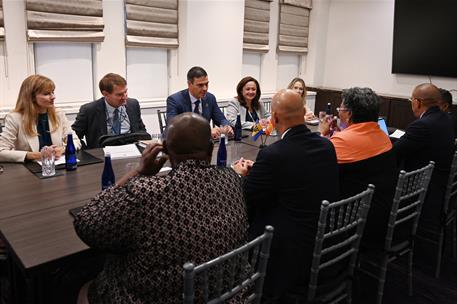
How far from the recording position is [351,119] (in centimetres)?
242

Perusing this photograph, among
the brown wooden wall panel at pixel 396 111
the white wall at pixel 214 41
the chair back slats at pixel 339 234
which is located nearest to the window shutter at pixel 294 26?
the white wall at pixel 214 41

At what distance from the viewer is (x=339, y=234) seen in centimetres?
178

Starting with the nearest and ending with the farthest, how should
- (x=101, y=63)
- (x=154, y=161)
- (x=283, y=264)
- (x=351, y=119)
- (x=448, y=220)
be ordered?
1. (x=154, y=161)
2. (x=283, y=264)
3. (x=351, y=119)
4. (x=448, y=220)
5. (x=101, y=63)

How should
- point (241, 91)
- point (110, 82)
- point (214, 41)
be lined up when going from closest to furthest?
1. point (110, 82)
2. point (241, 91)
3. point (214, 41)

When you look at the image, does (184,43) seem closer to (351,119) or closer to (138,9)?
(138,9)

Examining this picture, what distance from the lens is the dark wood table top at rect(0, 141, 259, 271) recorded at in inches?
56.9

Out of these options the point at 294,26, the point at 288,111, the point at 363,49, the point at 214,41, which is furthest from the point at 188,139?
the point at 363,49

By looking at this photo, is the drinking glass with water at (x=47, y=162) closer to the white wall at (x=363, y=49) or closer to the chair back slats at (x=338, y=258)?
the chair back slats at (x=338, y=258)

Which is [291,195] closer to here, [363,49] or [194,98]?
[194,98]

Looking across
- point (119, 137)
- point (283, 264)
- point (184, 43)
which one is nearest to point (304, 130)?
point (283, 264)

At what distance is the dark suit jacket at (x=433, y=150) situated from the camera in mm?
2740

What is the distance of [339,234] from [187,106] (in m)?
2.28

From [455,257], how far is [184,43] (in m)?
3.69

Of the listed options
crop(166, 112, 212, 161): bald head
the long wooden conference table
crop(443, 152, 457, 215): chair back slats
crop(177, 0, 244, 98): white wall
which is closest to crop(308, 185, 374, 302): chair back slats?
crop(166, 112, 212, 161): bald head
